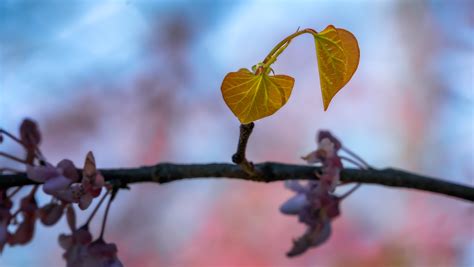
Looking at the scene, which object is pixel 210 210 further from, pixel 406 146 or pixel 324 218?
pixel 324 218

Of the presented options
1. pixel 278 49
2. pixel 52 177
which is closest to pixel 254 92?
pixel 278 49

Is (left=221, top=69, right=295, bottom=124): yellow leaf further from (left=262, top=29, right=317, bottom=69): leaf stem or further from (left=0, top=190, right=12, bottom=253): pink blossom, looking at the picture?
(left=0, top=190, right=12, bottom=253): pink blossom

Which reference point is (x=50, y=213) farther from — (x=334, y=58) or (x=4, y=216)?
(x=334, y=58)

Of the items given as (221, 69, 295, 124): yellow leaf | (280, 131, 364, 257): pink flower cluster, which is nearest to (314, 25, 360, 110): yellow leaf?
(221, 69, 295, 124): yellow leaf

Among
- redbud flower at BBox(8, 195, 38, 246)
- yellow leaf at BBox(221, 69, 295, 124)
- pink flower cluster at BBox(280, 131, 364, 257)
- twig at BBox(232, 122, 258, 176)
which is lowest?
pink flower cluster at BBox(280, 131, 364, 257)

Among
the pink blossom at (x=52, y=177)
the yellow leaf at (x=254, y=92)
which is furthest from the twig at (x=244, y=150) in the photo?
the pink blossom at (x=52, y=177)

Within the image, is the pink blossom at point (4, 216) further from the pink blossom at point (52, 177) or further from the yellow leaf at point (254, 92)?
the yellow leaf at point (254, 92)
